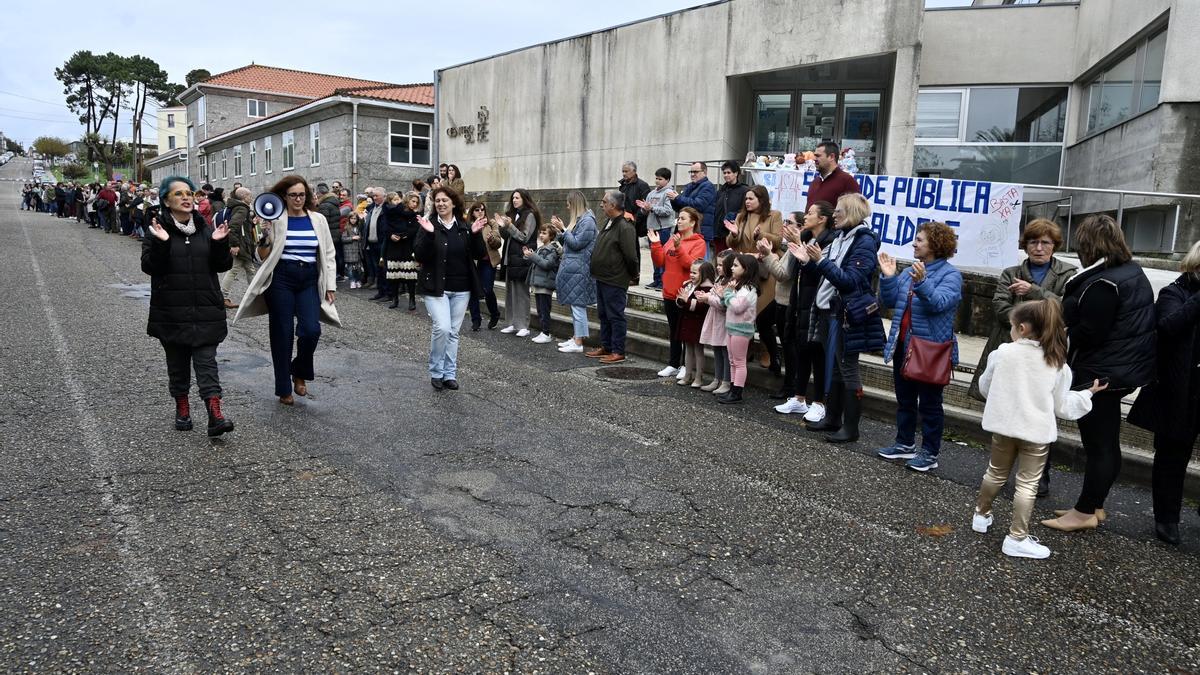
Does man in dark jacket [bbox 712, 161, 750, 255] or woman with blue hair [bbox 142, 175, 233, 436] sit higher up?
man in dark jacket [bbox 712, 161, 750, 255]

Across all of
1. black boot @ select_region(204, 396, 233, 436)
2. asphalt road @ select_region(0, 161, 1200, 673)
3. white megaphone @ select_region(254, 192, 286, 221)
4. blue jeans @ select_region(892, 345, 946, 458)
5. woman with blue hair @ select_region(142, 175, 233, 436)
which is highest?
white megaphone @ select_region(254, 192, 286, 221)

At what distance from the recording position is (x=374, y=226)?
14.7 m

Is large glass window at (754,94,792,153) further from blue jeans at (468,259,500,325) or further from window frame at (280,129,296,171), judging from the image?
window frame at (280,129,296,171)

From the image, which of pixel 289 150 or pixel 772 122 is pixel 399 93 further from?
pixel 772 122

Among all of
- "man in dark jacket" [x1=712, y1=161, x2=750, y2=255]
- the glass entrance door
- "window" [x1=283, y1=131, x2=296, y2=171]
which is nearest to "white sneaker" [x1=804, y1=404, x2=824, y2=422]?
"man in dark jacket" [x1=712, y1=161, x2=750, y2=255]

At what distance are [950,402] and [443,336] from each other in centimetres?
467

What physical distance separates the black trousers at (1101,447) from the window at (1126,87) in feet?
34.0

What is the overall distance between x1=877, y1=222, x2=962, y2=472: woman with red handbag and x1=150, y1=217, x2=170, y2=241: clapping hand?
5.16 metres

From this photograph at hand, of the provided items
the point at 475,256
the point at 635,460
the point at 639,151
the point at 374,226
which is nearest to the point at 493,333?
the point at 475,256

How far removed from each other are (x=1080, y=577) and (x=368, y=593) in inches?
140

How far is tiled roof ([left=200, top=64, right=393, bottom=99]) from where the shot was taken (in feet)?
174

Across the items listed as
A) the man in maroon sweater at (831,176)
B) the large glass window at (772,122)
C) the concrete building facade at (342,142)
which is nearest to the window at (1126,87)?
the large glass window at (772,122)

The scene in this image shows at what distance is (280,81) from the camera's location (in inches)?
2167

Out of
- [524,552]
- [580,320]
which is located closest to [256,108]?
[580,320]
